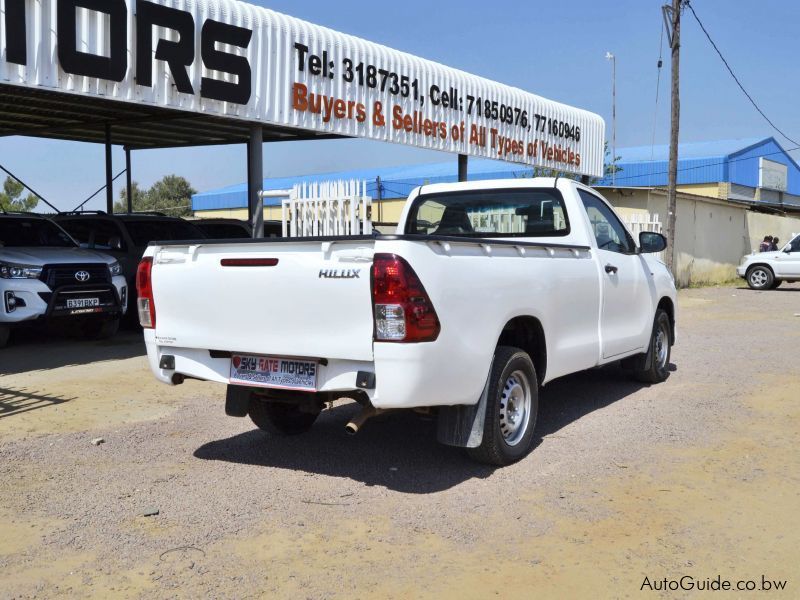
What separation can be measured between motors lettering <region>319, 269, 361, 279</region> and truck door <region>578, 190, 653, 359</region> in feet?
9.92

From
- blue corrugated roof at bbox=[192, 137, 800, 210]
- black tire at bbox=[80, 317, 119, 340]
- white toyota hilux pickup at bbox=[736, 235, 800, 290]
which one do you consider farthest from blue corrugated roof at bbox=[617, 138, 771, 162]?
black tire at bbox=[80, 317, 119, 340]

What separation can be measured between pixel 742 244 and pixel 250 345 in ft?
99.8

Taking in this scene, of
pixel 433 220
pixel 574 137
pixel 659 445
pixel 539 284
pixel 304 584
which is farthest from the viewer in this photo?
pixel 574 137

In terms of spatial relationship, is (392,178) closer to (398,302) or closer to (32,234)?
(32,234)

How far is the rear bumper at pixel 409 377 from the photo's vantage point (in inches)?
188

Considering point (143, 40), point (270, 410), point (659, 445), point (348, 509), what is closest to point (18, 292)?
point (143, 40)

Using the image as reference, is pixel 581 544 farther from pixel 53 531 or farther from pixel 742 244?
pixel 742 244

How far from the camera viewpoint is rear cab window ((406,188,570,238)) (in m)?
7.32

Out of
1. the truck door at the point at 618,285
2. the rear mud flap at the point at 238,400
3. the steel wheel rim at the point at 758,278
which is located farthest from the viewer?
the steel wheel rim at the point at 758,278

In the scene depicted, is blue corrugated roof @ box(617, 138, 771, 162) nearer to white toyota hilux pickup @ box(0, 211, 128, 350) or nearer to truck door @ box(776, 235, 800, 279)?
truck door @ box(776, 235, 800, 279)

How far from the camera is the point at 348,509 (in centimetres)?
494

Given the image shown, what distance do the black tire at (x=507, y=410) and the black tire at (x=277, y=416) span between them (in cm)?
146

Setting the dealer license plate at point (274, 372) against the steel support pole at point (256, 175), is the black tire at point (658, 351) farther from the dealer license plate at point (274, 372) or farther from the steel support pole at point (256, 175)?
the steel support pole at point (256, 175)

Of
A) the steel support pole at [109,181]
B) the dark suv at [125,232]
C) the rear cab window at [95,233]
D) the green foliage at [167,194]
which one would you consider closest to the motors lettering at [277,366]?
the dark suv at [125,232]
